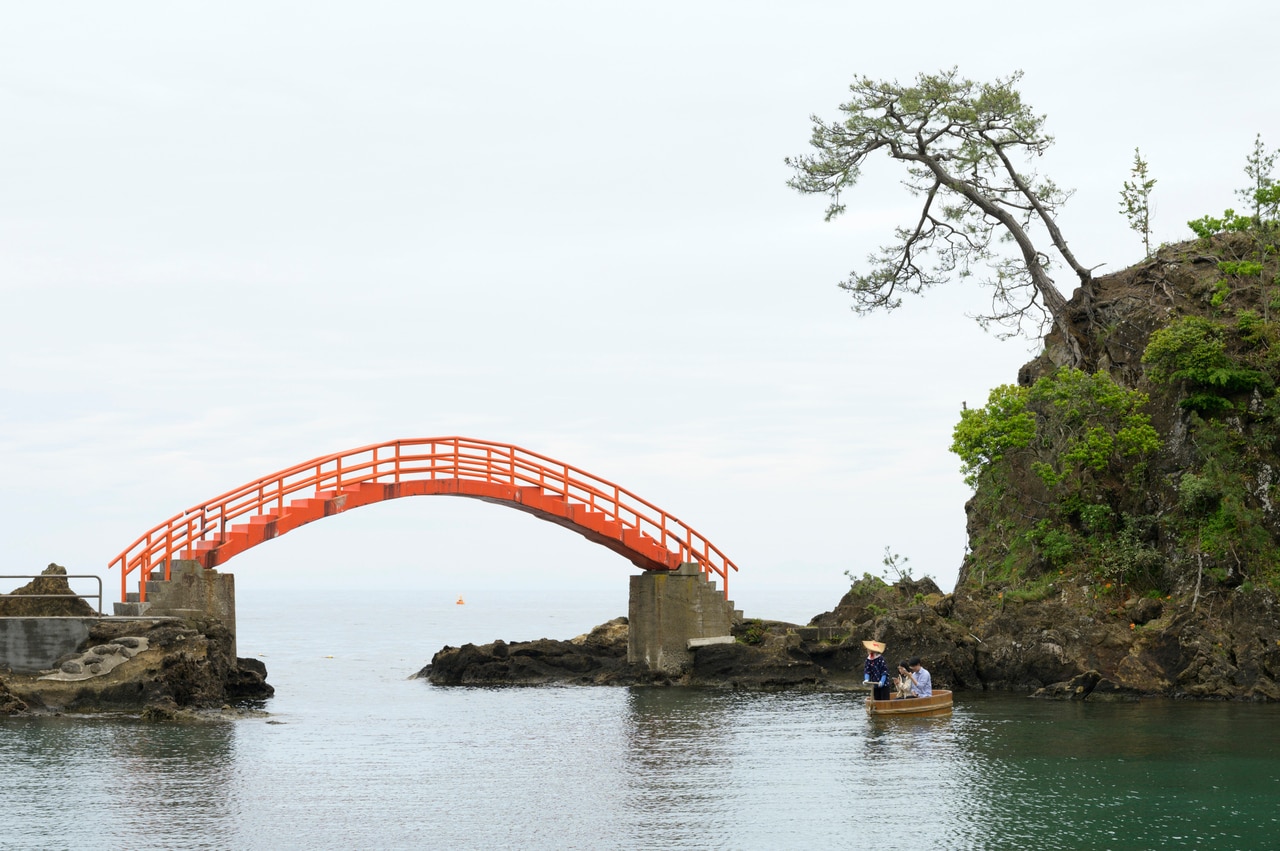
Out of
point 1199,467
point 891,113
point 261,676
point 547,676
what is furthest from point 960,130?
point 261,676

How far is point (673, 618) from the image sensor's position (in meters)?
36.6

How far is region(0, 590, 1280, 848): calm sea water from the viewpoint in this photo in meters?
17.5

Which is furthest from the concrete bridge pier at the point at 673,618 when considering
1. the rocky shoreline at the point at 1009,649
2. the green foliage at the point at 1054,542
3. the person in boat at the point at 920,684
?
the person in boat at the point at 920,684

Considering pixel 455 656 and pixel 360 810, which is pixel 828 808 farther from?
pixel 455 656

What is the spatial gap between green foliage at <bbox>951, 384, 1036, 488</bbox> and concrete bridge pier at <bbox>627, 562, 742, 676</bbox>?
776cm

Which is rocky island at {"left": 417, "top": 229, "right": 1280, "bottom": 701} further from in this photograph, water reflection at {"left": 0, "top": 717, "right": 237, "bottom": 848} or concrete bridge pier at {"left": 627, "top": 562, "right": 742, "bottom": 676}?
water reflection at {"left": 0, "top": 717, "right": 237, "bottom": 848}

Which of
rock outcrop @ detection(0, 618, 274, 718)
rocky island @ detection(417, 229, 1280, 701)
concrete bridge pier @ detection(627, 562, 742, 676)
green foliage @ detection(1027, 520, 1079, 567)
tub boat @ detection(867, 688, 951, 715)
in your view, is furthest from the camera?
concrete bridge pier @ detection(627, 562, 742, 676)

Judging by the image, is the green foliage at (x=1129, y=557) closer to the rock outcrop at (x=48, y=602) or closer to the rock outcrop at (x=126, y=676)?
the rock outcrop at (x=126, y=676)

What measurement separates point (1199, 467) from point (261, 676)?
81.3 ft

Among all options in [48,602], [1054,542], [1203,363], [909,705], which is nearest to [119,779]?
[48,602]

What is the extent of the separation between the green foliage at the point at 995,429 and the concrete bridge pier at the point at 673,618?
7.76 meters

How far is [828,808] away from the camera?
1897 centimetres

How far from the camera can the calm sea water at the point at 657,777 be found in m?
17.5

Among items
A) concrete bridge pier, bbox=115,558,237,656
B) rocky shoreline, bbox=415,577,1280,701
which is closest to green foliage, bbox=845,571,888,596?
rocky shoreline, bbox=415,577,1280,701
